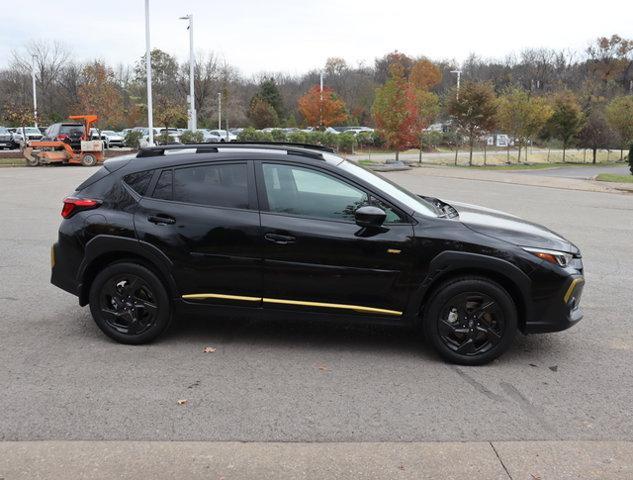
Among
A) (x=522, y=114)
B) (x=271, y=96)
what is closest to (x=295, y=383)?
(x=522, y=114)

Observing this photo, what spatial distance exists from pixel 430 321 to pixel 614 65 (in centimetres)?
9599

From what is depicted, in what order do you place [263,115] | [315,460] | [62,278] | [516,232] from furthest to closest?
1. [263,115]
2. [62,278]
3. [516,232]
4. [315,460]

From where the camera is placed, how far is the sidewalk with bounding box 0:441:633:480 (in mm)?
3107

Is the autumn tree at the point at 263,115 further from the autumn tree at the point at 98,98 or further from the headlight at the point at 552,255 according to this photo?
the headlight at the point at 552,255

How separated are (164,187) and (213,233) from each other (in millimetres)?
630

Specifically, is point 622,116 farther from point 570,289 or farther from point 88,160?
point 570,289

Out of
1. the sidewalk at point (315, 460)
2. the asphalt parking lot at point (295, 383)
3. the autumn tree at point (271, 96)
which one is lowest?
the sidewalk at point (315, 460)

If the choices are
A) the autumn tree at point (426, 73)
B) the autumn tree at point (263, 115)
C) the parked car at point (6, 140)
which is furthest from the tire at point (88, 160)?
the autumn tree at point (426, 73)

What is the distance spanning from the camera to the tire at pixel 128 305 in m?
4.85

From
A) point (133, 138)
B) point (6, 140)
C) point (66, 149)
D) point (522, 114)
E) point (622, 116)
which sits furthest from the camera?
point (6, 140)

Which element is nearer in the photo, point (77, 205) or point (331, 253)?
point (331, 253)

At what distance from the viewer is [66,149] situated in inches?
1118

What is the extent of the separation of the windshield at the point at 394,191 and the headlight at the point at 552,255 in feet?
2.64

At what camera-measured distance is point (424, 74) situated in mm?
77688
